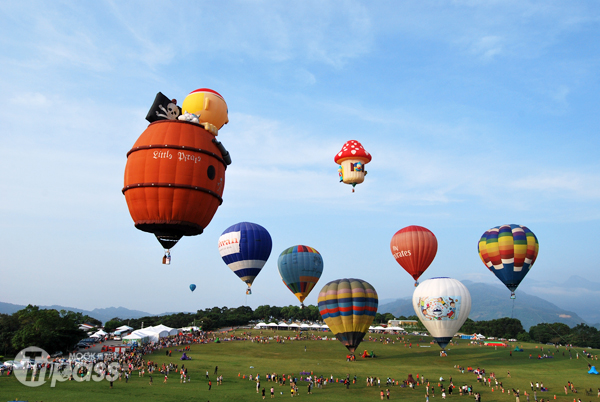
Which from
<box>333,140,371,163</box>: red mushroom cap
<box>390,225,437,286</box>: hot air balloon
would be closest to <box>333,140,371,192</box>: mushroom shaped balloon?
<box>333,140,371,163</box>: red mushroom cap

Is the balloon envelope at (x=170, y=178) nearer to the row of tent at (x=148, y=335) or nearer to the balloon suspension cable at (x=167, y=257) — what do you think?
the balloon suspension cable at (x=167, y=257)

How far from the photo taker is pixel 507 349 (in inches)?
1941

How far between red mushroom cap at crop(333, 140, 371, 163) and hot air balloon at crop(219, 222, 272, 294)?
10.3 meters

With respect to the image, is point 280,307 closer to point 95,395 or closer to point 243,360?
point 243,360

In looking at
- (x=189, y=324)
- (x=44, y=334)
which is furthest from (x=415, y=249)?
(x=189, y=324)

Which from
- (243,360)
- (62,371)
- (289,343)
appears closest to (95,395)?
(62,371)

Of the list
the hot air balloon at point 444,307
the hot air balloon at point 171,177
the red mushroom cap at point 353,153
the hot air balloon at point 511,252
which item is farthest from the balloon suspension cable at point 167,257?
the hot air balloon at point 511,252

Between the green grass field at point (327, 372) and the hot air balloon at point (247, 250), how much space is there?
305 inches

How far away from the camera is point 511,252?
142ft

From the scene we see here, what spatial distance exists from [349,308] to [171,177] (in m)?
26.3

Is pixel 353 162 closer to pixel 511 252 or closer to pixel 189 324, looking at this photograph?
pixel 511 252

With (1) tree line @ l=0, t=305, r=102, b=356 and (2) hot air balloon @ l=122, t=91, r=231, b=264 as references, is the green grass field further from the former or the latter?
(2) hot air balloon @ l=122, t=91, r=231, b=264

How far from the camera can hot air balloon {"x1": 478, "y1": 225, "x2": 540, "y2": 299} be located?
1693 inches

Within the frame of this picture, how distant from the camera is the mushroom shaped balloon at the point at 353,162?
128 ft
